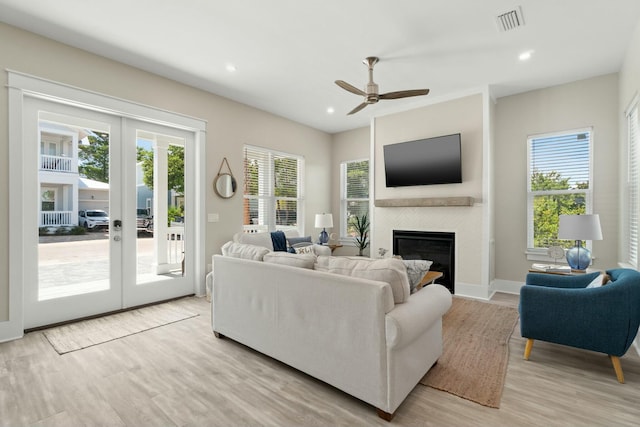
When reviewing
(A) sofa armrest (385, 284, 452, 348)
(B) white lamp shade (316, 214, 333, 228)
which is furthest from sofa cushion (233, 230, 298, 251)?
(A) sofa armrest (385, 284, 452, 348)

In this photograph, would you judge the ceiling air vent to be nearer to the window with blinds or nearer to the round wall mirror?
the window with blinds

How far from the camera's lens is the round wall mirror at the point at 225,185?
455 cm

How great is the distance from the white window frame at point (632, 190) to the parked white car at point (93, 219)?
18.4 ft

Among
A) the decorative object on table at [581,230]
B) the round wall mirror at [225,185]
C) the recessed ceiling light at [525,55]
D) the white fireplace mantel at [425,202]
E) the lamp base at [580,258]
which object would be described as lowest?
the lamp base at [580,258]

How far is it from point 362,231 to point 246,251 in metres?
3.91

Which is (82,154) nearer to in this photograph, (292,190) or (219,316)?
(219,316)

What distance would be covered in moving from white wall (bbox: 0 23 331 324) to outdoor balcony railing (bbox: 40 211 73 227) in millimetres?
300

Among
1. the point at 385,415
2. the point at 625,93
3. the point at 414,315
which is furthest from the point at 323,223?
the point at 625,93

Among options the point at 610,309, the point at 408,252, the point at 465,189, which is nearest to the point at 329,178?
the point at 408,252

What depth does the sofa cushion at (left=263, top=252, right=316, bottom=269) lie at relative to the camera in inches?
86.1

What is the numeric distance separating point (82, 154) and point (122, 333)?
2.04m

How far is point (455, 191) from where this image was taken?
4570 millimetres

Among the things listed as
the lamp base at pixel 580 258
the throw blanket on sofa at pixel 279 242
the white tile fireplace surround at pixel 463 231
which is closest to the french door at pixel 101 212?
the throw blanket on sofa at pixel 279 242

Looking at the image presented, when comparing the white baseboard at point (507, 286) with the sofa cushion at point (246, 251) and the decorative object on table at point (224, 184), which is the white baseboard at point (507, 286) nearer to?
the sofa cushion at point (246, 251)
